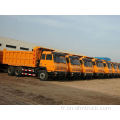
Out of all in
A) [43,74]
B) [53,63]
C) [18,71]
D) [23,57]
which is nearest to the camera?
[53,63]

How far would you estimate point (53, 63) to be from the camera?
48.4 ft

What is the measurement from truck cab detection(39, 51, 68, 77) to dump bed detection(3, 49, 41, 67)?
73 centimetres

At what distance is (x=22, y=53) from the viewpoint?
1722 centimetres

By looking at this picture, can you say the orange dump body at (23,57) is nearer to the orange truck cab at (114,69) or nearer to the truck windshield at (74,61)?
the truck windshield at (74,61)

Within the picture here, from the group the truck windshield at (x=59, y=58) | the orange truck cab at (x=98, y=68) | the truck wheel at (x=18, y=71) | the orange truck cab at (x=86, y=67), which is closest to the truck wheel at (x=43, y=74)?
the truck windshield at (x=59, y=58)

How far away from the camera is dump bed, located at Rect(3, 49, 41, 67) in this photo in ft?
52.3

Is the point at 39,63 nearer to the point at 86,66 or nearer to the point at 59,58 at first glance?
the point at 59,58

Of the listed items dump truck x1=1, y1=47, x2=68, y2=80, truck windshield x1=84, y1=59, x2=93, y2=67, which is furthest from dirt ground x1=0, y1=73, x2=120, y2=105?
truck windshield x1=84, y1=59, x2=93, y2=67

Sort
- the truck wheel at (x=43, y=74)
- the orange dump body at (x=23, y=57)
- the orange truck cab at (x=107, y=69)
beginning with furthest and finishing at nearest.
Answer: the orange truck cab at (x=107, y=69) → the orange dump body at (x=23, y=57) → the truck wheel at (x=43, y=74)

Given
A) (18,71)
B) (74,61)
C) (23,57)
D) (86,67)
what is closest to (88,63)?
(86,67)

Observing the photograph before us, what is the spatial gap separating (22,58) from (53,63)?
4210 mm

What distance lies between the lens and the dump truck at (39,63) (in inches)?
588

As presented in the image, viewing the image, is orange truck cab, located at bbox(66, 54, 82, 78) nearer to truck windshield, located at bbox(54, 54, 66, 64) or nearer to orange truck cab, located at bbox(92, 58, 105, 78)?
truck windshield, located at bbox(54, 54, 66, 64)
